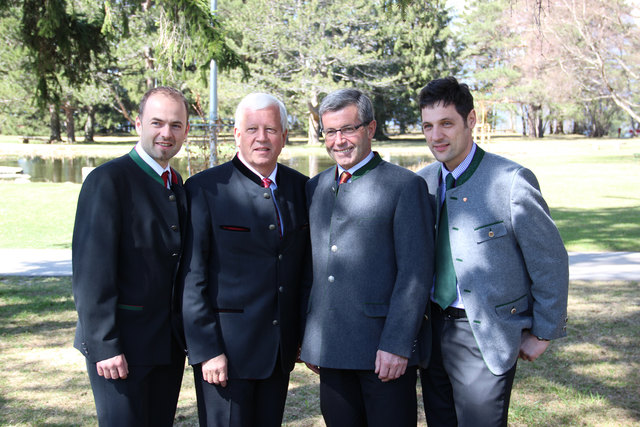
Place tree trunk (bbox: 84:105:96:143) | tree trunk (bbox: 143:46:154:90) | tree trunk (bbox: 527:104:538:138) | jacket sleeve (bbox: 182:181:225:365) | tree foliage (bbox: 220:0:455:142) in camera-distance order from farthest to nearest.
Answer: tree trunk (bbox: 527:104:538:138)
tree trunk (bbox: 84:105:96:143)
tree trunk (bbox: 143:46:154:90)
tree foliage (bbox: 220:0:455:142)
jacket sleeve (bbox: 182:181:225:365)

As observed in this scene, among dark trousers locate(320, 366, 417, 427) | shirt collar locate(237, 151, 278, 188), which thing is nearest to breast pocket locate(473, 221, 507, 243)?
dark trousers locate(320, 366, 417, 427)

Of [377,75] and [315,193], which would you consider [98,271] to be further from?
[377,75]

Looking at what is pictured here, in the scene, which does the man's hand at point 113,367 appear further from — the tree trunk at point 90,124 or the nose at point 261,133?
the tree trunk at point 90,124

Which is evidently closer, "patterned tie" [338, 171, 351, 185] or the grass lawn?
"patterned tie" [338, 171, 351, 185]

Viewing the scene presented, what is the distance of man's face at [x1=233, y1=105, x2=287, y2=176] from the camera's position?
2703 millimetres

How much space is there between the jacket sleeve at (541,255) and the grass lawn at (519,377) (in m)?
1.59

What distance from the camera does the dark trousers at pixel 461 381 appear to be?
254 centimetres

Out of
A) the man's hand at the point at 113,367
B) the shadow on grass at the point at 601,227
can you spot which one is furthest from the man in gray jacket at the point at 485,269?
the shadow on grass at the point at 601,227

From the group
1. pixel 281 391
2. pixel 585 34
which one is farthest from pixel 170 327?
pixel 585 34

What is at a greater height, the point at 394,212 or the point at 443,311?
the point at 394,212

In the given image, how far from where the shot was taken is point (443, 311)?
2.70 meters

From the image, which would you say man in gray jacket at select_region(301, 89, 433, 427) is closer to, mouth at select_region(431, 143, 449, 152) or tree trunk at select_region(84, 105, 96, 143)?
mouth at select_region(431, 143, 449, 152)

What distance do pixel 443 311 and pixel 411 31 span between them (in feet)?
137

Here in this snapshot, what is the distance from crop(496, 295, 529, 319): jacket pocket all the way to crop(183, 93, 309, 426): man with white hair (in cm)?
93
